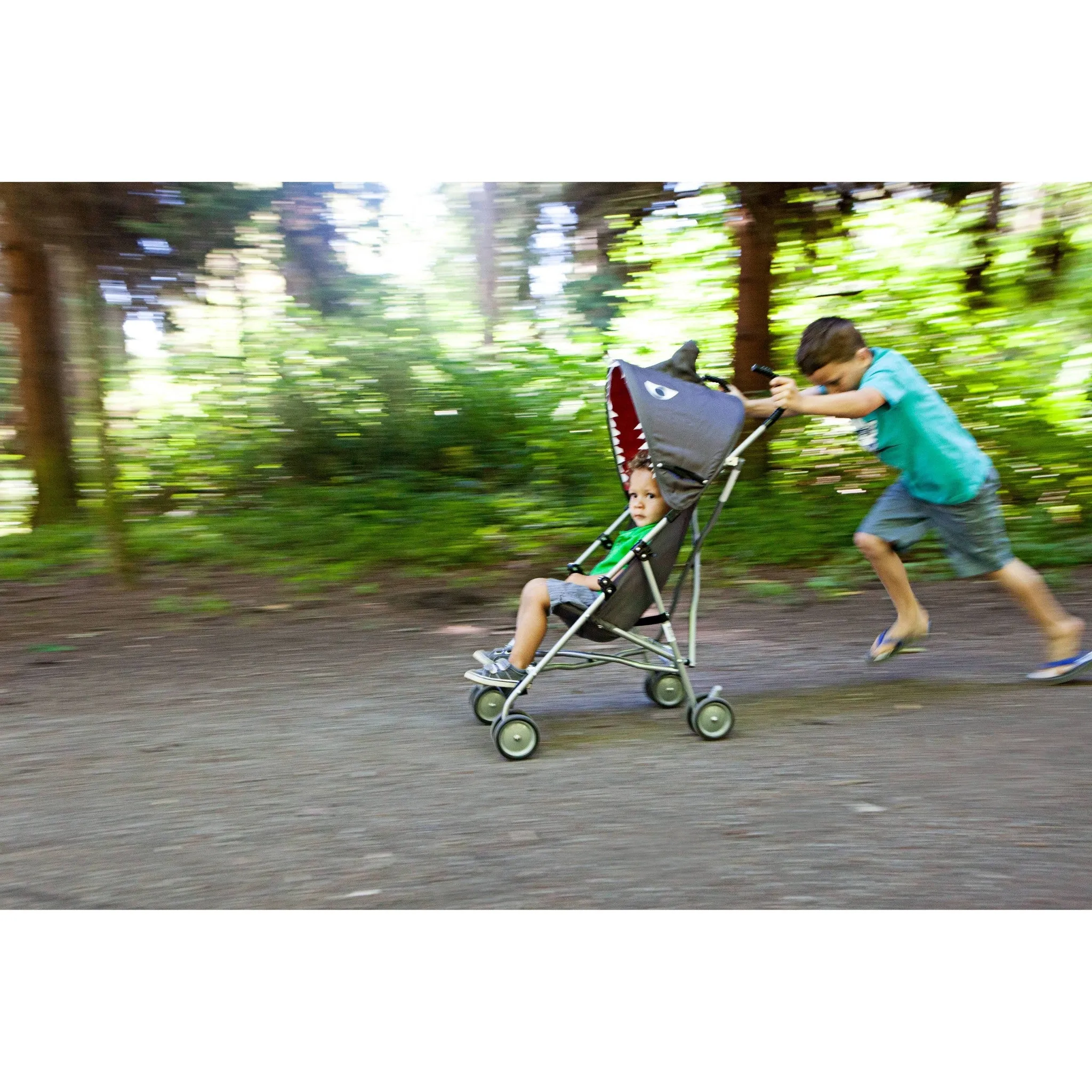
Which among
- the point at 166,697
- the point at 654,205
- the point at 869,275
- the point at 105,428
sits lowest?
the point at 166,697

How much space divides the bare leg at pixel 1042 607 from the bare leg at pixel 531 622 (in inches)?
90.0

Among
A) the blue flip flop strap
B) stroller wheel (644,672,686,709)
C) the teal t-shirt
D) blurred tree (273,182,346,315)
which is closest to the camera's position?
the teal t-shirt

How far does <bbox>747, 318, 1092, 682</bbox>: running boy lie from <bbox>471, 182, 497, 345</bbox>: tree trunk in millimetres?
4975

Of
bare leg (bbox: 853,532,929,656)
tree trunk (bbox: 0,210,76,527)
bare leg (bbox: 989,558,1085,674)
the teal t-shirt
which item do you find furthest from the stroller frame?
tree trunk (bbox: 0,210,76,527)

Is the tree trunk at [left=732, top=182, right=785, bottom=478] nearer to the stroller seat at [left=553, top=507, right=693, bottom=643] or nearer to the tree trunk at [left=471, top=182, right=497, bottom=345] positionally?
the tree trunk at [left=471, top=182, right=497, bottom=345]

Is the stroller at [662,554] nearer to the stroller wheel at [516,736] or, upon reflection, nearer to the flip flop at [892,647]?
the stroller wheel at [516,736]

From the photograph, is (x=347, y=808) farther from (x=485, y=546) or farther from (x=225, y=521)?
(x=225, y=521)

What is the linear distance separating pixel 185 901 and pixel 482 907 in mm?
896

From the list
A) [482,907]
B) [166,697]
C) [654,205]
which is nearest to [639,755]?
[482,907]

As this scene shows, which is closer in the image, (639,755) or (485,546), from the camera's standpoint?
(639,755)

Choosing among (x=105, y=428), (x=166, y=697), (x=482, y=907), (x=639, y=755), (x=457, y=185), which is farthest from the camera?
(x=457, y=185)

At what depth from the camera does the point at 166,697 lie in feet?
17.0

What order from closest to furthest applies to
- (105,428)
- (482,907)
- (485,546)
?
(482,907)
(105,428)
(485,546)

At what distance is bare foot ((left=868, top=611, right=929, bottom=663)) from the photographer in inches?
199
